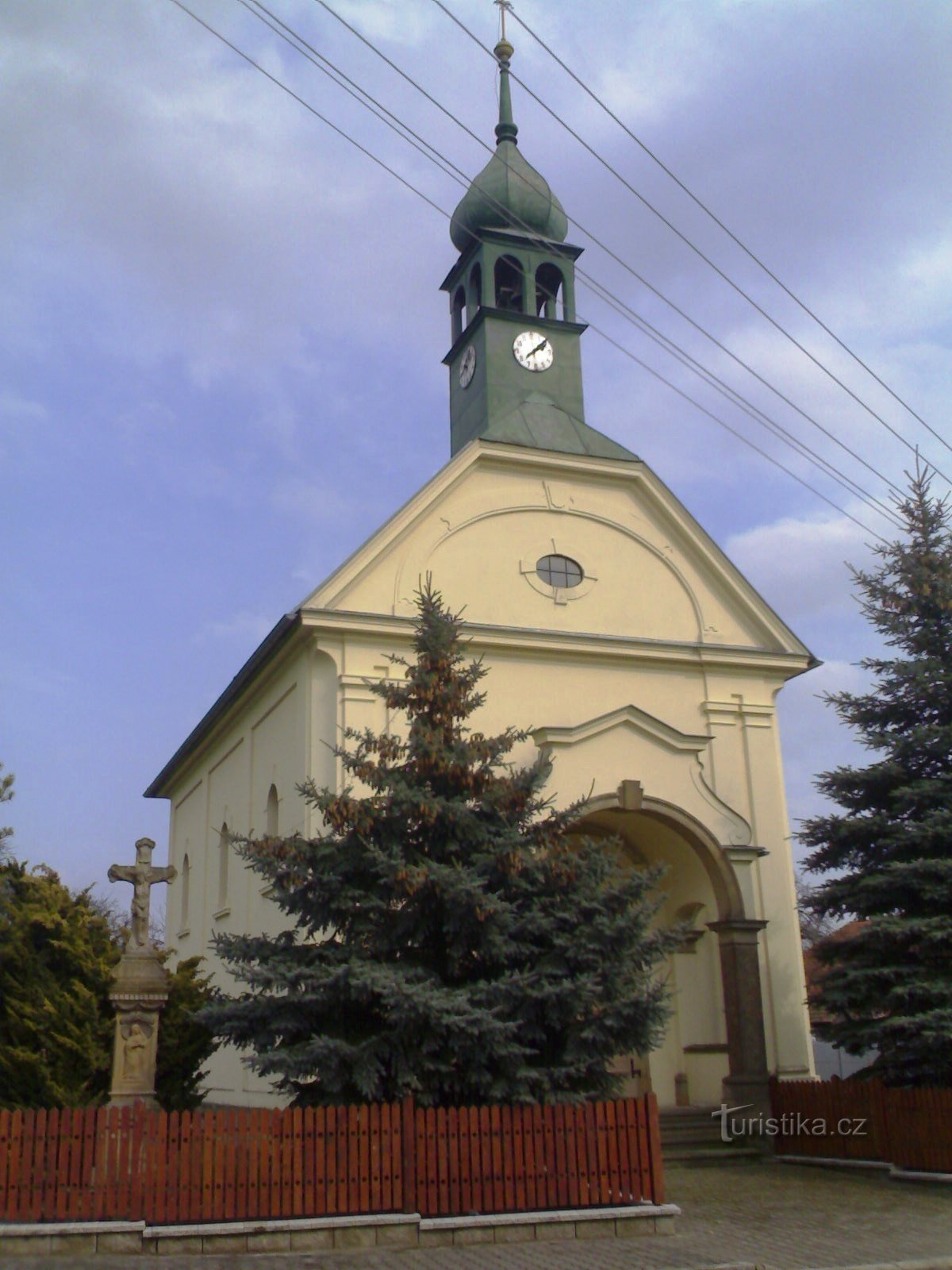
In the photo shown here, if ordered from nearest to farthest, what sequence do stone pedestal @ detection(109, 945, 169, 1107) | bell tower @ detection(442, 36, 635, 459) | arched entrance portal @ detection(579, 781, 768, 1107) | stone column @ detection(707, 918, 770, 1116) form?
1. stone pedestal @ detection(109, 945, 169, 1107)
2. stone column @ detection(707, 918, 770, 1116)
3. arched entrance portal @ detection(579, 781, 768, 1107)
4. bell tower @ detection(442, 36, 635, 459)

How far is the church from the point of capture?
1712 centimetres

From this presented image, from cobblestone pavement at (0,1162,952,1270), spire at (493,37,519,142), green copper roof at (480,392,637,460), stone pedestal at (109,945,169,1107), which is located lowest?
cobblestone pavement at (0,1162,952,1270)

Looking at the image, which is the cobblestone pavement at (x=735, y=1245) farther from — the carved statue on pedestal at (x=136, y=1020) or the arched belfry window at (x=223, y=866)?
the arched belfry window at (x=223, y=866)

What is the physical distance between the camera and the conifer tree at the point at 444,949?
11.0m

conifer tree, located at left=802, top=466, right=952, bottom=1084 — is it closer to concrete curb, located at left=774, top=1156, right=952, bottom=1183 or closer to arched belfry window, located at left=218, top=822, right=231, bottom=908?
concrete curb, located at left=774, top=1156, right=952, bottom=1183

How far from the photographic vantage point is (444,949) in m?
11.8

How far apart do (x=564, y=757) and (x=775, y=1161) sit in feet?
19.2

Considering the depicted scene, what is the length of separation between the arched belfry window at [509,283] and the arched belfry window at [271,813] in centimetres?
922

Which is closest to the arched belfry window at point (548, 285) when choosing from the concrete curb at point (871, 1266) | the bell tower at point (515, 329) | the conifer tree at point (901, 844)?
the bell tower at point (515, 329)

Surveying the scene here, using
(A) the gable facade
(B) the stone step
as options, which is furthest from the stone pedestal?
(B) the stone step

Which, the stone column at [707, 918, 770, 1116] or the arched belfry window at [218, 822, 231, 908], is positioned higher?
the arched belfry window at [218, 822, 231, 908]

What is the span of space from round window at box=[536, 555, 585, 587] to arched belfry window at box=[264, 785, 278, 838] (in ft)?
17.3

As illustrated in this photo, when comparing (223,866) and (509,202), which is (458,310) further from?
(223,866)

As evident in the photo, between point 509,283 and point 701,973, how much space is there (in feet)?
40.4
